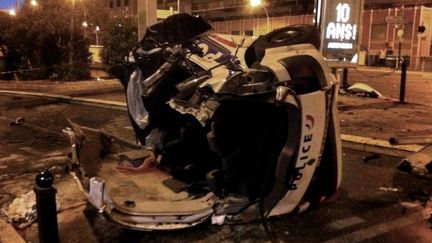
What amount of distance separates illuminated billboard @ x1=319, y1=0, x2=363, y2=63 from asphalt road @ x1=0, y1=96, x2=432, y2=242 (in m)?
4.28

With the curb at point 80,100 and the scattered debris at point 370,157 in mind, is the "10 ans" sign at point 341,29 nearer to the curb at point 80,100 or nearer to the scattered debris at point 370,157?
the scattered debris at point 370,157

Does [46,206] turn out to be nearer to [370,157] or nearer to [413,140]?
[413,140]

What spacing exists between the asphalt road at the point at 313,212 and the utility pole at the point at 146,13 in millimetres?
4132

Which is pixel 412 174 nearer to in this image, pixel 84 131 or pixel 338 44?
pixel 84 131

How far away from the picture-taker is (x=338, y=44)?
37.9 feet

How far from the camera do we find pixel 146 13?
1123 cm

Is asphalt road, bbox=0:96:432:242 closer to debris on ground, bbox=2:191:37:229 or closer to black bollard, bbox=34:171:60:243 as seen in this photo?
debris on ground, bbox=2:191:37:229

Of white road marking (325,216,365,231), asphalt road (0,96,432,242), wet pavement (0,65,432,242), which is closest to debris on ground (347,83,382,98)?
wet pavement (0,65,432,242)

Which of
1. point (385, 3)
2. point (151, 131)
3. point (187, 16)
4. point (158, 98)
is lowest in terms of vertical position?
point (151, 131)

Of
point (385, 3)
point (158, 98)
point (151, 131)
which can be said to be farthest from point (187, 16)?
point (385, 3)

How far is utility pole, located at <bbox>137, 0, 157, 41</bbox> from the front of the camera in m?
11.2

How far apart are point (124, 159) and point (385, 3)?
52.3 meters

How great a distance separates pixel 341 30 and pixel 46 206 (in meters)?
9.53

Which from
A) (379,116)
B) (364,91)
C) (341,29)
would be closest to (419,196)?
(379,116)
